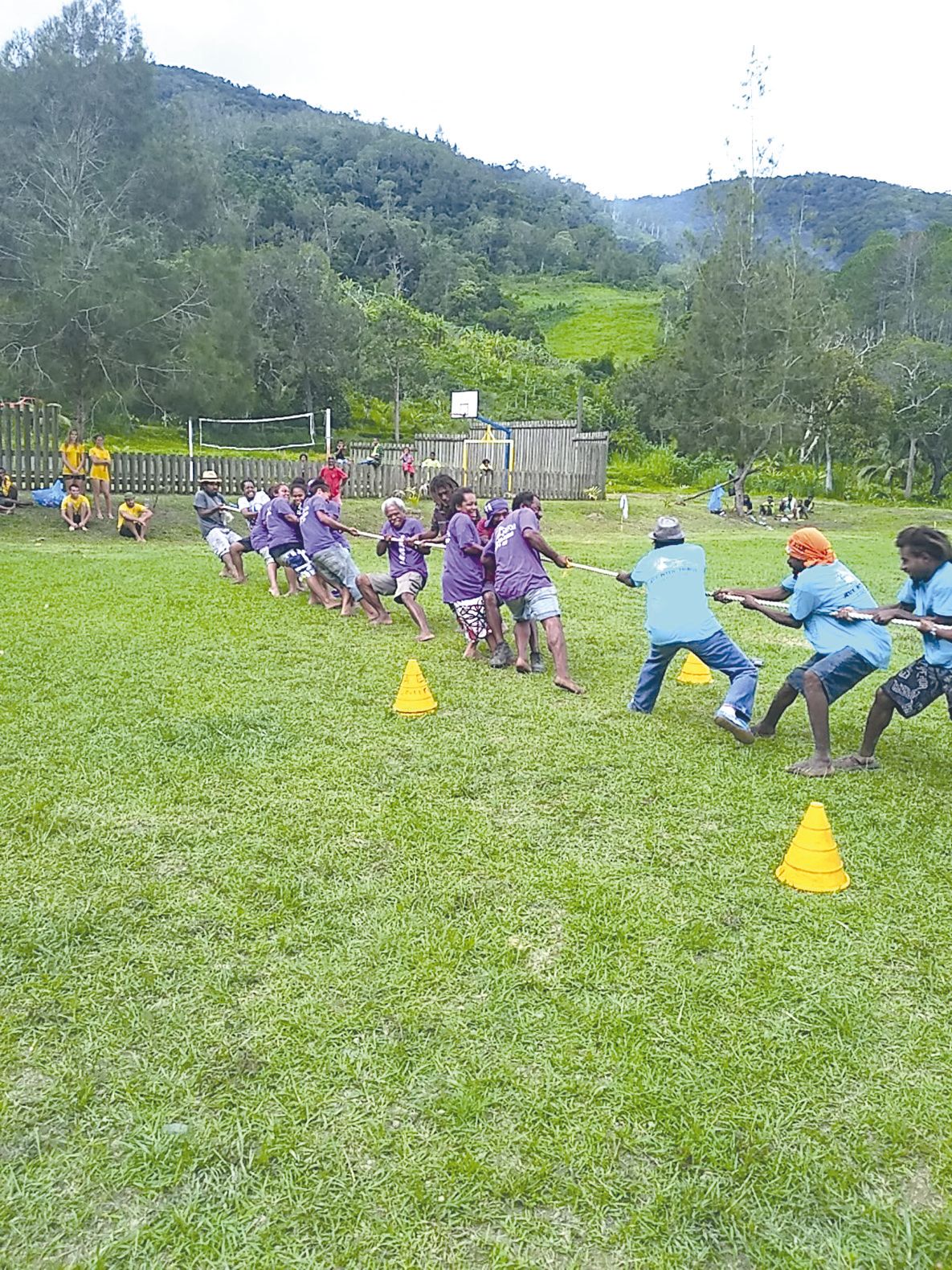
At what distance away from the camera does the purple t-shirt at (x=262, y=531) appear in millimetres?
11328

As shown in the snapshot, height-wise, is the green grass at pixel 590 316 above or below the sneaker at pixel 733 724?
above

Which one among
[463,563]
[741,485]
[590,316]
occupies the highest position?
[590,316]

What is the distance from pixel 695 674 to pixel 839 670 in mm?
2292

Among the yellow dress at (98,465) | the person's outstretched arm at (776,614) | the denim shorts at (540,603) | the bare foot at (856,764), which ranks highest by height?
the yellow dress at (98,465)

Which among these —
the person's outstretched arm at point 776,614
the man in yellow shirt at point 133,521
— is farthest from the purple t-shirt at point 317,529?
the man in yellow shirt at point 133,521

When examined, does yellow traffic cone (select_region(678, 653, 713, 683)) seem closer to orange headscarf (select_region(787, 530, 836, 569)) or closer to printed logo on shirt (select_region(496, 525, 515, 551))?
printed logo on shirt (select_region(496, 525, 515, 551))

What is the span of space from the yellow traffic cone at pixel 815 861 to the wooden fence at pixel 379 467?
61.2 feet

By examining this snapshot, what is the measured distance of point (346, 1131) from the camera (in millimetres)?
2525

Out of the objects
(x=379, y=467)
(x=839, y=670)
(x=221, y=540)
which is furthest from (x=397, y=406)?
(x=839, y=670)

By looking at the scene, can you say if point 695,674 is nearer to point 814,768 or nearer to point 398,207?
point 814,768

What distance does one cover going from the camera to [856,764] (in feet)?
18.5

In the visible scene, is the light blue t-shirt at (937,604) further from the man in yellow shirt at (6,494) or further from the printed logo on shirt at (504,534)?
the man in yellow shirt at (6,494)

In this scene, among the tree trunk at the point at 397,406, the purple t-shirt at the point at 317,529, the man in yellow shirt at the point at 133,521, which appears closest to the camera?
the purple t-shirt at the point at 317,529

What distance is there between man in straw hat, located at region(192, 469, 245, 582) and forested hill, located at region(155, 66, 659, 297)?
55866 millimetres
